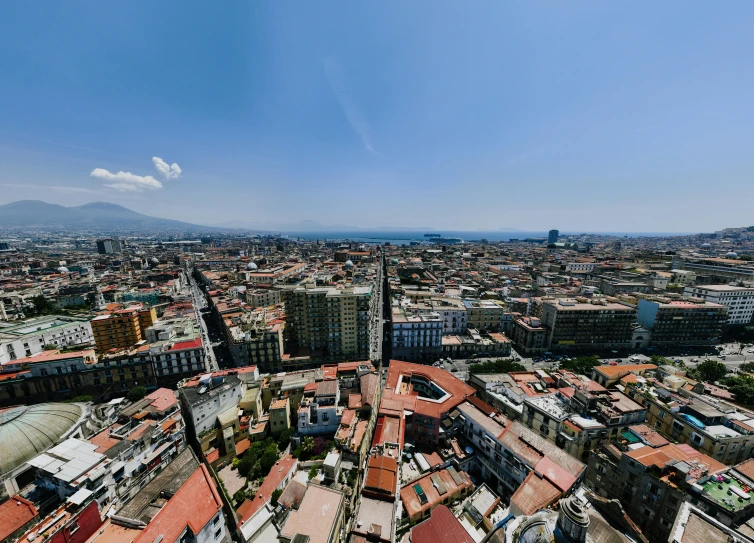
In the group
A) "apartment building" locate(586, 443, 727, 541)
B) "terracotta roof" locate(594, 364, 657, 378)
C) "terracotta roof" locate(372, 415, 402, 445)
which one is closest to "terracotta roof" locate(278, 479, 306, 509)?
"terracotta roof" locate(372, 415, 402, 445)

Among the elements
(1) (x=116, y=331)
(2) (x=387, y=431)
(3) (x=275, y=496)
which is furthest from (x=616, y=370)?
(1) (x=116, y=331)

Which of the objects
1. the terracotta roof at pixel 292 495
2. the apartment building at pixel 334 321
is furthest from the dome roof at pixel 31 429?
the apartment building at pixel 334 321

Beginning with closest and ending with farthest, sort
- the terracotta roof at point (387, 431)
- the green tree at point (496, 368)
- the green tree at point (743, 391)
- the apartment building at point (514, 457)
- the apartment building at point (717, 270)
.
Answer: the apartment building at point (514, 457), the terracotta roof at point (387, 431), the green tree at point (743, 391), the green tree at point (496, 368), the apartment building at point (717, 270)

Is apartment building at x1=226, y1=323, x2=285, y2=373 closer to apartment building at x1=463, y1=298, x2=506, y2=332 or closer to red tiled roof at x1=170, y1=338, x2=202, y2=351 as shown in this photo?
red tiled roof at x1=170, y1=338, x2=202, y2=351

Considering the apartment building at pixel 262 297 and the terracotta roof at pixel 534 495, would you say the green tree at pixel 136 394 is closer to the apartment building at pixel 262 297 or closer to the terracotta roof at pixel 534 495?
the apartment building at pixel 262 297

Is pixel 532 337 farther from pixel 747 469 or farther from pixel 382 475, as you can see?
pixel 382 475

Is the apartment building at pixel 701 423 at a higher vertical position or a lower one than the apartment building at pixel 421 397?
higher
